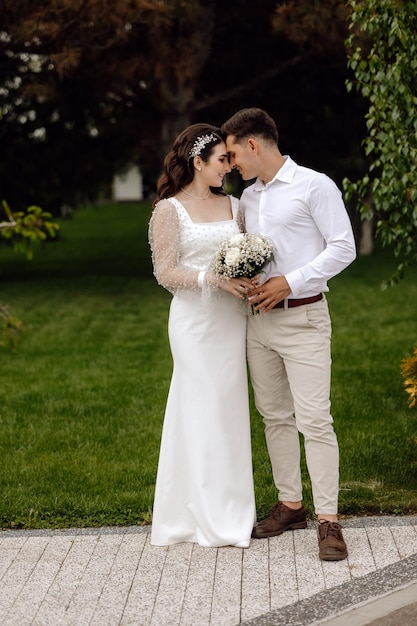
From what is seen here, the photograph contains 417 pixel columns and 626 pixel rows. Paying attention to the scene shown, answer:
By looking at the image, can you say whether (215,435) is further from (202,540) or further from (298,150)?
(298,150)

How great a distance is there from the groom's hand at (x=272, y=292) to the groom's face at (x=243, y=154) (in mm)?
571

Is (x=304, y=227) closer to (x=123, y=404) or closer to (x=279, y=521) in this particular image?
(x=279, y=521)

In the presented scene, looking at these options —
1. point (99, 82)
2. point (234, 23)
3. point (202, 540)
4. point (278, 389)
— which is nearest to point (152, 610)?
point (202, 540)

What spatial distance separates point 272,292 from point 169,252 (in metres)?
0.59

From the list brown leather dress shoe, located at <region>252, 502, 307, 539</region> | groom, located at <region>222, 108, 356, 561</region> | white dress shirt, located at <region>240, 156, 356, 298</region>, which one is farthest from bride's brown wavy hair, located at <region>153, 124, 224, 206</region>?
brown leather dress shoe, located at <region>252, 502, 307, 539</region>

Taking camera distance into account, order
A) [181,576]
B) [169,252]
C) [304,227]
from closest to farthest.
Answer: [181,576] → [304,227] → [169,252]

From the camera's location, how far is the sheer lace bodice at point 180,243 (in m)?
4.87

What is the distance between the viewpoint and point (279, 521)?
504cm

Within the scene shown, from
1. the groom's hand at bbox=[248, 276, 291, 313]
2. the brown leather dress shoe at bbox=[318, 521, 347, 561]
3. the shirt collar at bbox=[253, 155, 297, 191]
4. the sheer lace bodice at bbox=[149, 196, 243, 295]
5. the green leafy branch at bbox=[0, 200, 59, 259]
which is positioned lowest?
the brown leather dress shoe at bbox=[318, 521, 347, 561]

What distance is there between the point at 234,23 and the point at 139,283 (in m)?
4.97

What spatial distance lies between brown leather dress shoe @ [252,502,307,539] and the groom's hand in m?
1.13

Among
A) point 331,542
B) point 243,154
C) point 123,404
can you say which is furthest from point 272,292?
point 123,404

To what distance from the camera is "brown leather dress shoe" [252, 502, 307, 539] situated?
5000 millimetres

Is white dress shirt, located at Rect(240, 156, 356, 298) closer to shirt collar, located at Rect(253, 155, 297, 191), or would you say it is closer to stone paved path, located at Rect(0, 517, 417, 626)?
shirt collar, located at Rect(253, 155, 297, 191)
